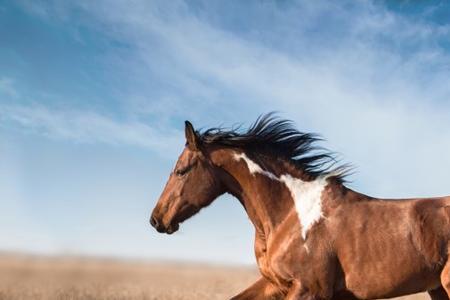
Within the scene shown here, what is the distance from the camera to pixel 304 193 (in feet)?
19.8

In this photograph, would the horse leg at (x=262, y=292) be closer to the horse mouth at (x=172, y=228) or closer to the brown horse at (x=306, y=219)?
the brown horse at (x=306, y=219)

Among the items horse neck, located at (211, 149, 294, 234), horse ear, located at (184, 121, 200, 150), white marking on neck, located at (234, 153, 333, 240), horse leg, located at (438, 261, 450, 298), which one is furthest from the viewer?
horse ear, located at (184, 121, 200, 150)

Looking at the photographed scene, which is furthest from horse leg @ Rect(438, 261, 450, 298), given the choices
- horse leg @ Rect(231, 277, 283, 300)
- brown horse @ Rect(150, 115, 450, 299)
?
horse leg @ Rect(231, 277, 283, 300)

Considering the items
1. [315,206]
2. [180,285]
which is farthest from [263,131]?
[180,285]

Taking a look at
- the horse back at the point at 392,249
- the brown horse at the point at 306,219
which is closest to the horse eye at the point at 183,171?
the brown horse at the point at 306,219

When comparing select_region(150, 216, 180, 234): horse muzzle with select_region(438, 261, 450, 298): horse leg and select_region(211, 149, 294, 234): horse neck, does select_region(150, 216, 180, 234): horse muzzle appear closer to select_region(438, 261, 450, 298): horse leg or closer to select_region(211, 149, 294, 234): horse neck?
select_region(211, 149, 294, 234): horse neck

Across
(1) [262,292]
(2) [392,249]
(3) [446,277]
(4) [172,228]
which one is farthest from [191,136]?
(3) [446,277]

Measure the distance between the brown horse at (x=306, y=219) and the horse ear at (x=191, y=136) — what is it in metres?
0.01

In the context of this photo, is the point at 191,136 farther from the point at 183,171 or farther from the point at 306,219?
the point at 306,219

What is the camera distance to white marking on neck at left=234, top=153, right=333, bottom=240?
5.77 m

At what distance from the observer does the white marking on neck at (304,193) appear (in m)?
5.77

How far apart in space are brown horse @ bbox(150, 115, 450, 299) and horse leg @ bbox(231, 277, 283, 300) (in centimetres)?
1

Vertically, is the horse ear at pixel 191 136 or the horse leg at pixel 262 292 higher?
the horse ear at pixel 191 136

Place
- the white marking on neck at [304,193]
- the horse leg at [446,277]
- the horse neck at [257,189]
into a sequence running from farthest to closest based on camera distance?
the horse neck at [257,189] → the white marking on neck at [304,193] → the horse leg at [446,277]
